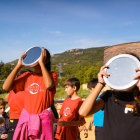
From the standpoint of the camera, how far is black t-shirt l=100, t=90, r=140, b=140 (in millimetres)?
1609

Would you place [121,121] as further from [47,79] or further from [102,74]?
[47,79]

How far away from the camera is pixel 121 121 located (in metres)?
1.65

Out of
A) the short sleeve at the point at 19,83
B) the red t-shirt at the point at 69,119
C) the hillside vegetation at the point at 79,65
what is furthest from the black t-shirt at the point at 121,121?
the hillside vegetation at the point at 79,65

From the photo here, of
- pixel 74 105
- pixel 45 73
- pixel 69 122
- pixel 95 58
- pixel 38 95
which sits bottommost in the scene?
pixel 69 122

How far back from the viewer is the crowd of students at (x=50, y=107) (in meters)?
1.64

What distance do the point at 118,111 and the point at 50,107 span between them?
786 mm

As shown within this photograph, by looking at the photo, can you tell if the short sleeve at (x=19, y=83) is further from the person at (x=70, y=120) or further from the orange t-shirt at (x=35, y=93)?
the person at (x=70, y=120)

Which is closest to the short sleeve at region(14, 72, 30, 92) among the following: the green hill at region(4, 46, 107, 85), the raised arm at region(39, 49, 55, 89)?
the raised arm at region(39, 49, 55, 89)

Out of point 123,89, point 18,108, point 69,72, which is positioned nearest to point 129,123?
point 123,89

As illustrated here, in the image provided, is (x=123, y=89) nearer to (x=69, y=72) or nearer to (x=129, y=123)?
(x=129, y=123)

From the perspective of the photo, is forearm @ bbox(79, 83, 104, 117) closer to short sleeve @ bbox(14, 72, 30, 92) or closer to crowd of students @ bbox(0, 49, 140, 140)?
crowd of students @ bbox(0, 49, 140, 140)

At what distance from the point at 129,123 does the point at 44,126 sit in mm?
874

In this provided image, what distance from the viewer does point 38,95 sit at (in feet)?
6.94

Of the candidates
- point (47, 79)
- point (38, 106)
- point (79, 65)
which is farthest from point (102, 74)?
point (79, 65)
